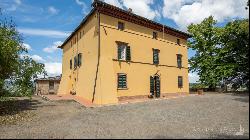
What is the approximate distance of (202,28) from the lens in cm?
3588

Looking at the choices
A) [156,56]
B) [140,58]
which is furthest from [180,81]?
[140,58]

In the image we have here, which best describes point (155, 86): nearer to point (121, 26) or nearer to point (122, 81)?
point (122, 81)

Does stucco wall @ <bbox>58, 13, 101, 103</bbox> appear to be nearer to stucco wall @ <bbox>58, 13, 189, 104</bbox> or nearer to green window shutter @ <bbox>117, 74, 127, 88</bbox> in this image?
stucco wall @ <bbox>58, 13, 189, 104</bbox>

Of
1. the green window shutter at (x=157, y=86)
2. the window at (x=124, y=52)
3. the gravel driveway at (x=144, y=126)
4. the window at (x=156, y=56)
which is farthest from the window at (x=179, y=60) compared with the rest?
the gravel driveway at (x=144, y=126)

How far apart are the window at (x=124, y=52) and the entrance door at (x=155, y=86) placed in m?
3.90

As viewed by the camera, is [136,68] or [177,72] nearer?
[136,68]

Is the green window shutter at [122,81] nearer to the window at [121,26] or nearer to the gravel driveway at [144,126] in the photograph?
the window at [121,26]

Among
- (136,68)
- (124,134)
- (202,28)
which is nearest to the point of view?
(124,134)

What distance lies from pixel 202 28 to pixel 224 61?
239 inches

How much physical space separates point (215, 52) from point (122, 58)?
18.9m

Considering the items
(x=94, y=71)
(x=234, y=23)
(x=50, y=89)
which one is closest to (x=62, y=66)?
(x=50, y=89)

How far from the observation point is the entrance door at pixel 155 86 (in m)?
24.2

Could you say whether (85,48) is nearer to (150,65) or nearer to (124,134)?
(150,65)

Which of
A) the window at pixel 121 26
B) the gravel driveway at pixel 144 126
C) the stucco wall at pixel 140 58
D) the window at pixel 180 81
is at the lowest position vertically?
the gravel driveway at pixel 144 126
